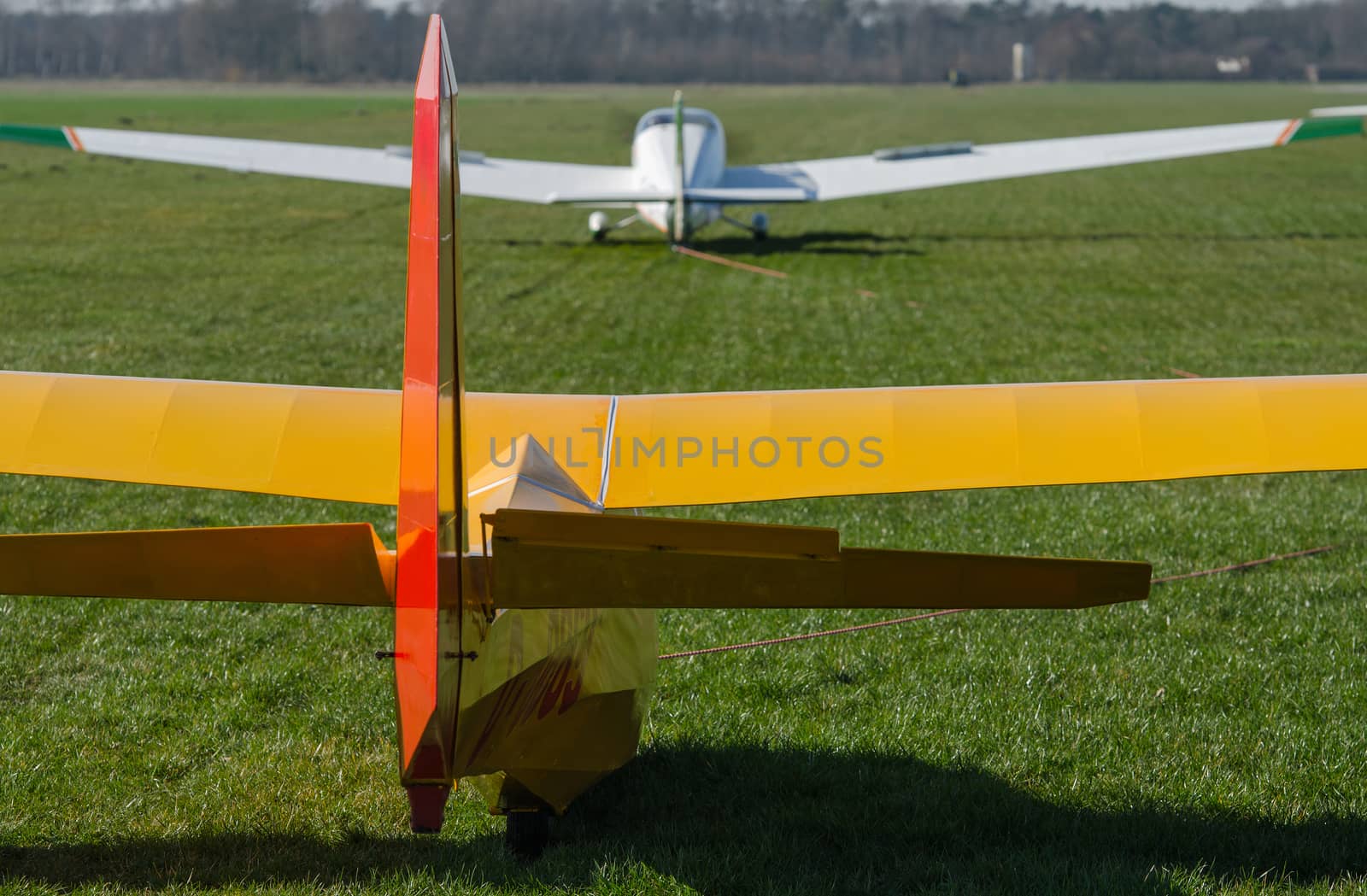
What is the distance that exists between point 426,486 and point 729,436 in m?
2.06

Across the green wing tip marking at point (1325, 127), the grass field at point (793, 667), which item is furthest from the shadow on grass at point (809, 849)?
the green wing tip marking at point (1325, 127)

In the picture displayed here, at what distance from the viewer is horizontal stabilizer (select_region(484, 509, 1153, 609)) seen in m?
3.08

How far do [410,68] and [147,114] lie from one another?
61.6 metres

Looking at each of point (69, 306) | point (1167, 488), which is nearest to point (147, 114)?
point (69, 306)

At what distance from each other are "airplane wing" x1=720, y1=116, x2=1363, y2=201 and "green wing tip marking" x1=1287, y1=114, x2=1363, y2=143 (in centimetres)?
2

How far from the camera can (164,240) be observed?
23.4 m

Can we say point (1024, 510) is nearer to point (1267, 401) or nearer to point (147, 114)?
point (1267, 401)

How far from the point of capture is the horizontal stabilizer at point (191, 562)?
3.36m

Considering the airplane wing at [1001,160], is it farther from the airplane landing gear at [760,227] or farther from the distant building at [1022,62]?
the distant building at [1022,62]

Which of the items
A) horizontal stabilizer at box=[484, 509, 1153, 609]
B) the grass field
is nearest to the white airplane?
the grass field

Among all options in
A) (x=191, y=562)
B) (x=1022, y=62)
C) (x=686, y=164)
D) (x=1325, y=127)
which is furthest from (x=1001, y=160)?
(x=1022, y=62)

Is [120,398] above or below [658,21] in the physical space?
below

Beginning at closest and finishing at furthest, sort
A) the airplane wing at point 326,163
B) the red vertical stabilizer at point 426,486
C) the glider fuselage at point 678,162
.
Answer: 1. the red vertical stabilizer at point 426,486
2. the glider fuselage at point 678,162
3. the airplane wing at point 326,163

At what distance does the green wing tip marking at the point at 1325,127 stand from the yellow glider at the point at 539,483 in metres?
22.6
